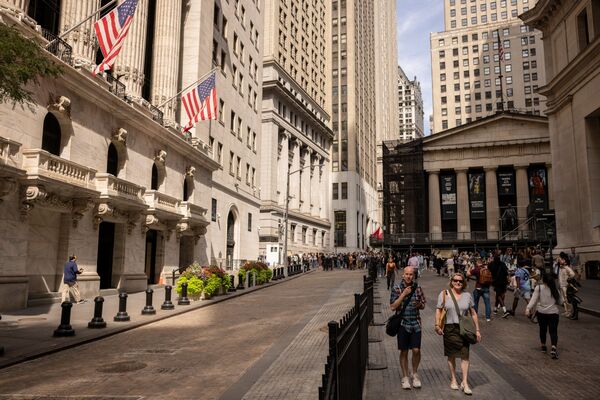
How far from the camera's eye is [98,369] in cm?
859

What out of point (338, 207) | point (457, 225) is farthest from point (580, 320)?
point (338, 207)

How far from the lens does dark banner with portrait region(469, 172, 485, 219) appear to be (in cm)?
6928

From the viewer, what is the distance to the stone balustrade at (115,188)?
20.5 meters

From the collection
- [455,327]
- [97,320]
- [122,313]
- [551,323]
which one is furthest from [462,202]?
[455,327]

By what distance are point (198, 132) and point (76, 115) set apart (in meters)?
13.9

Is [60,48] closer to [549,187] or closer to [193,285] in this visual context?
[193,285]

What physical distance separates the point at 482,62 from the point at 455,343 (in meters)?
122

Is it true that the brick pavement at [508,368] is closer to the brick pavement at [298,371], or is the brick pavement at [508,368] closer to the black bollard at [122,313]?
the brick pavement at [298,371]

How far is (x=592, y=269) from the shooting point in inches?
1118

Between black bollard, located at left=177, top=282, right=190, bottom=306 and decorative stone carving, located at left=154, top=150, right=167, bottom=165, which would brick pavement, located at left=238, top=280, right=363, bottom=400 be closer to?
black bollard, located at left=177, top=282, right=190, bottom=306

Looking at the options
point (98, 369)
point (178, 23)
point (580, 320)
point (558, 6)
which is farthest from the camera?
point (558, 6)

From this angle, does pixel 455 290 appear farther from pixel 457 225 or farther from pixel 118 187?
pixel 457 225

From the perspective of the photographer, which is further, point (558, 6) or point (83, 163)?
point (558, 6)

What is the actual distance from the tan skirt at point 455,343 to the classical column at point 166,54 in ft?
86.5
